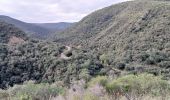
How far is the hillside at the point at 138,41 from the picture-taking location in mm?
48438

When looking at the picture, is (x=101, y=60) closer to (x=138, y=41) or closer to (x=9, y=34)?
(x=138, y=41)

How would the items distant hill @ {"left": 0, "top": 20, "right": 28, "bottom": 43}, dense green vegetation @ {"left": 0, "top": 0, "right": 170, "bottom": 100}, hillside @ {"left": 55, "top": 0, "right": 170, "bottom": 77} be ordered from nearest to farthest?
dense green vegetation @ {"left": 0, "top": 0, "right": 170, "bottom": 100} → hillside @ {"left": 55, "top": 0, "right": 170, "bottom": 77} → distant hill @ {"left": 0, "top": 20, "right": 28, "bottom": 43}

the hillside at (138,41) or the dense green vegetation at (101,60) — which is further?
the hillside at (138,41)

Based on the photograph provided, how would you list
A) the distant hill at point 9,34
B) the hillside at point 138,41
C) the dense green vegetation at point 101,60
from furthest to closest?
the distant hill at point 9,34, the hillside at point 138,41, the dense green vegetation at point 101,60

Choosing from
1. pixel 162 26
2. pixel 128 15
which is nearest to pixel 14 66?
pixel 162 26

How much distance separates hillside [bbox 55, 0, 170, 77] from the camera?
4844 centimetres

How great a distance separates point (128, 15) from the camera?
247ft

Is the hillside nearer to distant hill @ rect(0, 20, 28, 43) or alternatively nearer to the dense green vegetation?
the dense green vegetation

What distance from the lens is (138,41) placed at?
59219 millimetres

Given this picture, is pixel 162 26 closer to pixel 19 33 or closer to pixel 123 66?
pixel 123 66

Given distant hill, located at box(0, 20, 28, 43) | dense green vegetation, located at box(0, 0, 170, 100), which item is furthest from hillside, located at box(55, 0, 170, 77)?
distant hill, located at box(0, 20, 28, 43)

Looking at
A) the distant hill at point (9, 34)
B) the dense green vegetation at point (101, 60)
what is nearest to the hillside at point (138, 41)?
the dense green vegetation at point (101, 60)

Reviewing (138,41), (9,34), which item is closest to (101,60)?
(138,41)

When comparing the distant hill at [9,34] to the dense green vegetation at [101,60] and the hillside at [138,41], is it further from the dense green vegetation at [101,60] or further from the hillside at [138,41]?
the hillside at [138,41]
